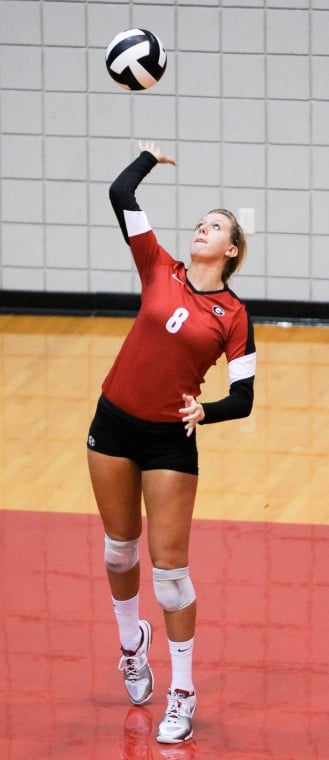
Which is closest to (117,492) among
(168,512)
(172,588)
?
(168,512)

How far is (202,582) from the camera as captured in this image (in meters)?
5.64

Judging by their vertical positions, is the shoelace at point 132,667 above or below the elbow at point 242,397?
below

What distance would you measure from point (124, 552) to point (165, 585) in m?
0.22

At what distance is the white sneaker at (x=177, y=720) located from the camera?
4.34m

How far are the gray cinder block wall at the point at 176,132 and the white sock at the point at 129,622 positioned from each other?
5.29 metres

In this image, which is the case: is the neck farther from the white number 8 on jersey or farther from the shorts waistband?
the shorts waistband

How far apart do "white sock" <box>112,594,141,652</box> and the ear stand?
1.13 metres

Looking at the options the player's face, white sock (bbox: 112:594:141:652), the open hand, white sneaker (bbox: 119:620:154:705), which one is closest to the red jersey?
the player's face

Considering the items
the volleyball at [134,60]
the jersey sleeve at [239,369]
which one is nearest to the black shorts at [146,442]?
the jersey sleeve at [239,369]

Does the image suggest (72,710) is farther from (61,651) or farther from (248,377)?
(248,377)

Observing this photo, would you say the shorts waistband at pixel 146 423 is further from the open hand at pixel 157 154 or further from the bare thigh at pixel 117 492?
the open hand at pixel 157 154

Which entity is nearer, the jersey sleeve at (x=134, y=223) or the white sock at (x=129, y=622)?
the jersey sleeve at (x=134, y=223)

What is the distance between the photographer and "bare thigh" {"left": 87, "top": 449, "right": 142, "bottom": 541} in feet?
14.2

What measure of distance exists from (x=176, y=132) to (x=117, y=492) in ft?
18.2
